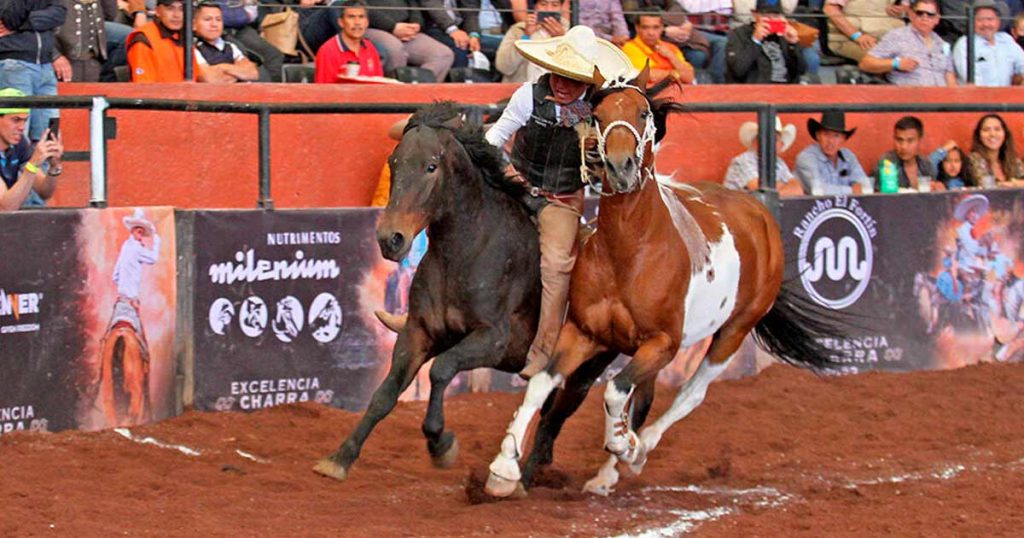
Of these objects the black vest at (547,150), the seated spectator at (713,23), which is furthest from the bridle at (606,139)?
the seated spectator at (713,23)

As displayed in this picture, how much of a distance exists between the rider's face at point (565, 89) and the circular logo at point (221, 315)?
2579 mm

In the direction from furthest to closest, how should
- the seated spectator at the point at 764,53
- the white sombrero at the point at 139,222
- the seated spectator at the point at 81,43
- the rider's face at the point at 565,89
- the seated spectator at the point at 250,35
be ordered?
the seated spectator at the point at 764,53, the seated spectator at the point at 250,35, the seated spectator at the point at 81,43, the white sombrero at the point at 139,222, the rider's face at the point at 565,89

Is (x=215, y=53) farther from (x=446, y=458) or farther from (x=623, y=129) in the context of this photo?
(x=623, y=129)

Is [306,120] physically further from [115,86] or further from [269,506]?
[269,506]

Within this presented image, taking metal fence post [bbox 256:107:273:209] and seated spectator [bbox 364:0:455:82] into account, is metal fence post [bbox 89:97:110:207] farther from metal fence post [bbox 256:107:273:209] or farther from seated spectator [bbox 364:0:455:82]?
seated spectator [bbox 364:0:455:82]

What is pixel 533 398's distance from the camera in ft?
21.1

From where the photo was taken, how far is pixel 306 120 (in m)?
9.97

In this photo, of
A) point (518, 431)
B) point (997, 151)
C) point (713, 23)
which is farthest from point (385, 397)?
point (997, 151)

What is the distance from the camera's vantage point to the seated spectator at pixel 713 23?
12.4 metres

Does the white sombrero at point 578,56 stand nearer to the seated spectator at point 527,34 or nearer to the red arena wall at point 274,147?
the red arena wall at point 274,147

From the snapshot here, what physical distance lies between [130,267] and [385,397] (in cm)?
230

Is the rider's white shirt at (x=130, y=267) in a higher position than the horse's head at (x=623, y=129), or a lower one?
lower

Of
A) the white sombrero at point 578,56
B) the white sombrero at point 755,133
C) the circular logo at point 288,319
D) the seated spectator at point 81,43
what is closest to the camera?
the white sombrero at point 578,56

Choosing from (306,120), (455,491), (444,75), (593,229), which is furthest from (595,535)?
(444,75)
